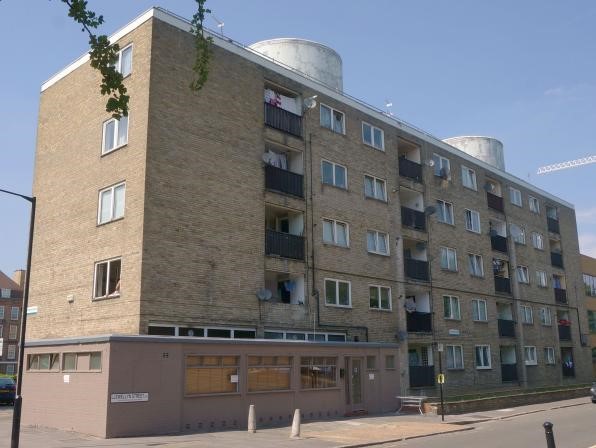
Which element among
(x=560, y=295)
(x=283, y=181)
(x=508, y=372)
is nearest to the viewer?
(x=283, y=181)

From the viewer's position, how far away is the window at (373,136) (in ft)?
100

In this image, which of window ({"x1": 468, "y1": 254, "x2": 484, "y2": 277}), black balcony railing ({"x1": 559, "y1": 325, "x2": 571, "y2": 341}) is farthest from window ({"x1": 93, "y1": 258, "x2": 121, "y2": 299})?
black balcony railing ({"x1": 559, "y1": 325, "x2": 571, "y2": 341})

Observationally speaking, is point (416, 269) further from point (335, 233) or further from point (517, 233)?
point (517, 233)

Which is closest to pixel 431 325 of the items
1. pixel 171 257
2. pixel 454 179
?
pixel 454 179

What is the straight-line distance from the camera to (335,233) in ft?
89.1

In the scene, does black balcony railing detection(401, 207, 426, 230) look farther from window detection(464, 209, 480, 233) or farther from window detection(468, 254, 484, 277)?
window detection(468, 254, 484, 277)

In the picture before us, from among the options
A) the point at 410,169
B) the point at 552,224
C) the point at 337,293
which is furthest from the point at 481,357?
the point at 552,224

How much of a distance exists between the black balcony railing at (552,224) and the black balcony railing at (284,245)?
90.0 feet

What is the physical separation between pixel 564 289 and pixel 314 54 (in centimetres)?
2804

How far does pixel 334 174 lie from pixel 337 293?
17.3 feet

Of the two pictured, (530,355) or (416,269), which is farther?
(530,355)

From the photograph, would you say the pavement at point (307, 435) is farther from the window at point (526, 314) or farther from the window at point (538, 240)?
the window at point (538, 240)

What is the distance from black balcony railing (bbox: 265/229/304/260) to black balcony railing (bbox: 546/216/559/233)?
27.4 m

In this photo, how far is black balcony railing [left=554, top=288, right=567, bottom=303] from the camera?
148 ft
